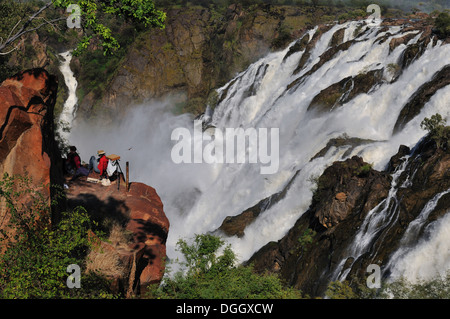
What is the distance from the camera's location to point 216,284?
1120 cm

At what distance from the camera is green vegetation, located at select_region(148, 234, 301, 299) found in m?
10.4

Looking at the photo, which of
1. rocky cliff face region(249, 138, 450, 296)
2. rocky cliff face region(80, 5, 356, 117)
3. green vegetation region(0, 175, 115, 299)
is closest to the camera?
green vegetation region(0, 175, 115, 299)

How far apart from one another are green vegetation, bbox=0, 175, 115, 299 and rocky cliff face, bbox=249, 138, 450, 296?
Answer: 8.29m

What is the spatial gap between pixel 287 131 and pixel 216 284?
68.4 feet

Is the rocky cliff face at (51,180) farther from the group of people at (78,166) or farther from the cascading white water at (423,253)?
the cascading white water at (423,253)

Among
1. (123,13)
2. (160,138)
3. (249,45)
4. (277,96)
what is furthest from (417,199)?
(249,45)

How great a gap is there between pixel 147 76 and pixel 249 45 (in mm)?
13706

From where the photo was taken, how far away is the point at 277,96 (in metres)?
37.1

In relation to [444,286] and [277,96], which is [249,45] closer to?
[277,96]

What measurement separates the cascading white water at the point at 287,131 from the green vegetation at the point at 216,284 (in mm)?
9972

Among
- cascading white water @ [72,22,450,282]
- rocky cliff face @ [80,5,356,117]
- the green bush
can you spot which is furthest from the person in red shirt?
rocky cliff face @ [80,5,356,117]

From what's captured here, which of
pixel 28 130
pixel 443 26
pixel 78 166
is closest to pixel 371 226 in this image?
pixel 78 166

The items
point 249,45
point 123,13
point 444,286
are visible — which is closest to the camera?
point 444,286

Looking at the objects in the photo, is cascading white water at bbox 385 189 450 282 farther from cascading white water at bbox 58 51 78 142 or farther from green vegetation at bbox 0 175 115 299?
cascading white water at bbox 58 51 78 142
